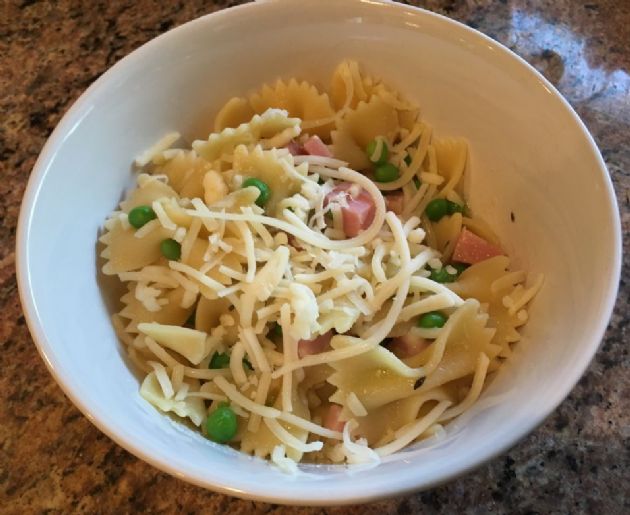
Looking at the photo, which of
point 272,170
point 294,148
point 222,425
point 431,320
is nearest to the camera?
point 222,425

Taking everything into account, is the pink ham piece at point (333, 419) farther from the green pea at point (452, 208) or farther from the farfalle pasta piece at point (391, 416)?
the green pea at point (452, 208)

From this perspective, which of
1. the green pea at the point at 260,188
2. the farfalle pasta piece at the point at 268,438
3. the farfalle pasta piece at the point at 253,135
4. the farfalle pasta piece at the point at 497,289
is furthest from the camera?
→ the farfalle pasta piece at the point at 253,135

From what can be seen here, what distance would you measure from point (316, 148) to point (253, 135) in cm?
15

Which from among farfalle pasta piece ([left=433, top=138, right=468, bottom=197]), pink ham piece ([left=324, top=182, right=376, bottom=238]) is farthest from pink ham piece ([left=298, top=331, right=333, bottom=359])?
farfalle pasta piece ([left=433, top=138, right=468, bottom=197])

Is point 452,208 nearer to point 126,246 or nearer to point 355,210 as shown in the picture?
point 355,210

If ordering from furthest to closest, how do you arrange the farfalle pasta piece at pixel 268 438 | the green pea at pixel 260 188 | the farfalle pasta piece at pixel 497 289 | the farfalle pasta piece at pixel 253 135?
the farfalle pasta piece at pixel 253 135
the green pea at pixel 260 188
the farfalle pasta piece at pixel 497 289
the farfalle pasta piece at pixel 268 438

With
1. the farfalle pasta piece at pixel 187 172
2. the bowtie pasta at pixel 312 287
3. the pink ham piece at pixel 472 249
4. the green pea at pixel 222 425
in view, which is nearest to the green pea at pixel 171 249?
the bowtie pasta at pixel 312 287

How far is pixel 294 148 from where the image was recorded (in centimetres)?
167

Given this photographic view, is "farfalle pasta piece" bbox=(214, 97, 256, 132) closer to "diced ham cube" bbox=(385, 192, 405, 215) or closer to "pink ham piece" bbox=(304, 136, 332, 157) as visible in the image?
"pink ham piece" bbox=(304, 136, 332, 157)

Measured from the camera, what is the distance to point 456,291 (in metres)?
1.50

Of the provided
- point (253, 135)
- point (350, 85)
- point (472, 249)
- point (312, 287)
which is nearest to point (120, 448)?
point (312, 287)

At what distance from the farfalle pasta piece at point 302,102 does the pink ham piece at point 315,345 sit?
543 mm

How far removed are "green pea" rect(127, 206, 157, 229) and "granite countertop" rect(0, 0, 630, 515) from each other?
366mm

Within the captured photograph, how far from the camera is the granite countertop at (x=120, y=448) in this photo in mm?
1353
